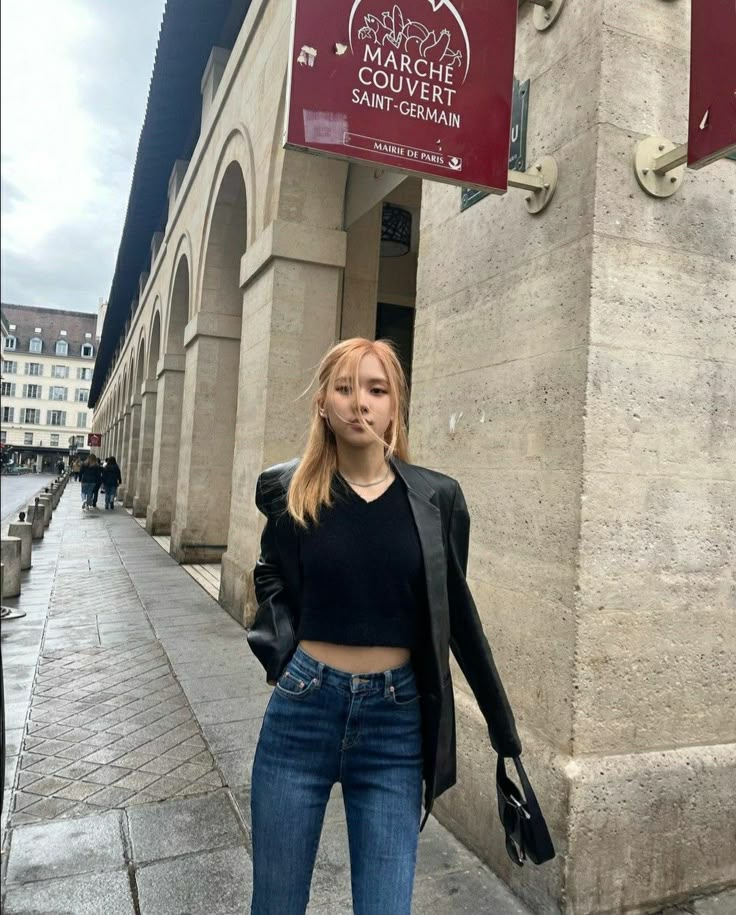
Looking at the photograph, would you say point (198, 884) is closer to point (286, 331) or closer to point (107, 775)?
point (107, 775)

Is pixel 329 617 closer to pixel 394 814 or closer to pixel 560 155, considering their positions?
pixel 394 814

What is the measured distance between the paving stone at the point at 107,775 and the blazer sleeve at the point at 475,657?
8.53 ft

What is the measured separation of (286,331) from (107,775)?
14.2 ft

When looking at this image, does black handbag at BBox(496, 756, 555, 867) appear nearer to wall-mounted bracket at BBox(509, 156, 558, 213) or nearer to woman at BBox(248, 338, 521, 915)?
woman at BBox(248, 338, 521, 915)

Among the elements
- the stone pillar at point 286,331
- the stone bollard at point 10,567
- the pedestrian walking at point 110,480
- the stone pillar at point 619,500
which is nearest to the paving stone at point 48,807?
the stone pillar at point 619,500

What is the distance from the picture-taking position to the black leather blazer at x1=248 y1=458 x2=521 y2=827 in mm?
1646

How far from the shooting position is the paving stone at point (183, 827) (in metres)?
2.93

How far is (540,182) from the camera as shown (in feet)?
9.49

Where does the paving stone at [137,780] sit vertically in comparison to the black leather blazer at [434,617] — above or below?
below

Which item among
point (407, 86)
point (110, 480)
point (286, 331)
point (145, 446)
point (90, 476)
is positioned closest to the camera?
point (407, 86)

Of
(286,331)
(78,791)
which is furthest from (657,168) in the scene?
(286,331)

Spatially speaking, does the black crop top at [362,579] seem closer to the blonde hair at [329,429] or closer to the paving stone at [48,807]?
the blonde hair at [329,429]

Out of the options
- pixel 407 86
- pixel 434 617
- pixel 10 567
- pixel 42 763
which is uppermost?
pixel 407 86

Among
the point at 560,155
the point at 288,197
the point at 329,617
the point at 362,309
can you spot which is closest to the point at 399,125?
the point at 560,155
